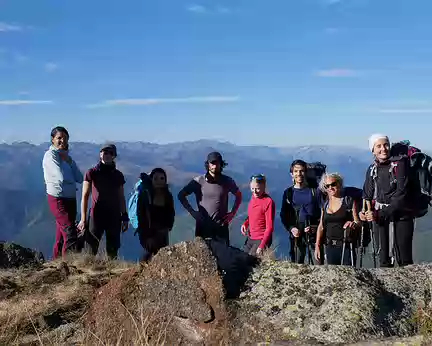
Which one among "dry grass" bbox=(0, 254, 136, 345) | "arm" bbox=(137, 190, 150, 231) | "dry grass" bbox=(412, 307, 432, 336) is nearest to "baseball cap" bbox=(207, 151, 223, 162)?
"arm" bbox=(137, 190, 150, 231)

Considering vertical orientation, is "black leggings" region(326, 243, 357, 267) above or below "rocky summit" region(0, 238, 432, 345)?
below

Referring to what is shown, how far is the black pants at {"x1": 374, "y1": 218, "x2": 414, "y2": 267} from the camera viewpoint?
8.01 metres

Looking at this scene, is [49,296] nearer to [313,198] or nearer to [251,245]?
[251,245]

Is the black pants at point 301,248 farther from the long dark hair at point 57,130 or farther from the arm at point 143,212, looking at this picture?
the long dark hair at point 57,130

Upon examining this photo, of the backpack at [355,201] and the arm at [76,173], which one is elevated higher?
the arm at [76,173]

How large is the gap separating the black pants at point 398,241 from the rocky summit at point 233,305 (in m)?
2.59

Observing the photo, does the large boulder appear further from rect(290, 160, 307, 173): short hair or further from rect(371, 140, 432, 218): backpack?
rect(290, 160, 307, 173): short hair

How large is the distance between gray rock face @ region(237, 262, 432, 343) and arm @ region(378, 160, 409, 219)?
253 centimetres

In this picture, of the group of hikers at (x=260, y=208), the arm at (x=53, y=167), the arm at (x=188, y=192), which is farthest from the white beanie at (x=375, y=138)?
the arm at (x=53, y=167)

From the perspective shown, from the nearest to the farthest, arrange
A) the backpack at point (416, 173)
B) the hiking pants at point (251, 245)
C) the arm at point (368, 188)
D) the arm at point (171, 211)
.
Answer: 1. the backpack at point (416, 173)
2. the arm at point (368, 188)
3. the hiking pants at point (251, 245)
4. the arm at point (171, 211)

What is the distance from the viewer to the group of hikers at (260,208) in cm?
803

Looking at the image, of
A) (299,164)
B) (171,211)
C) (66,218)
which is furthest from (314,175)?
(66,218)

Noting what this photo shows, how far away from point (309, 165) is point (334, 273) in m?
4.52

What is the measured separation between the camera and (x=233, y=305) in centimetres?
479
